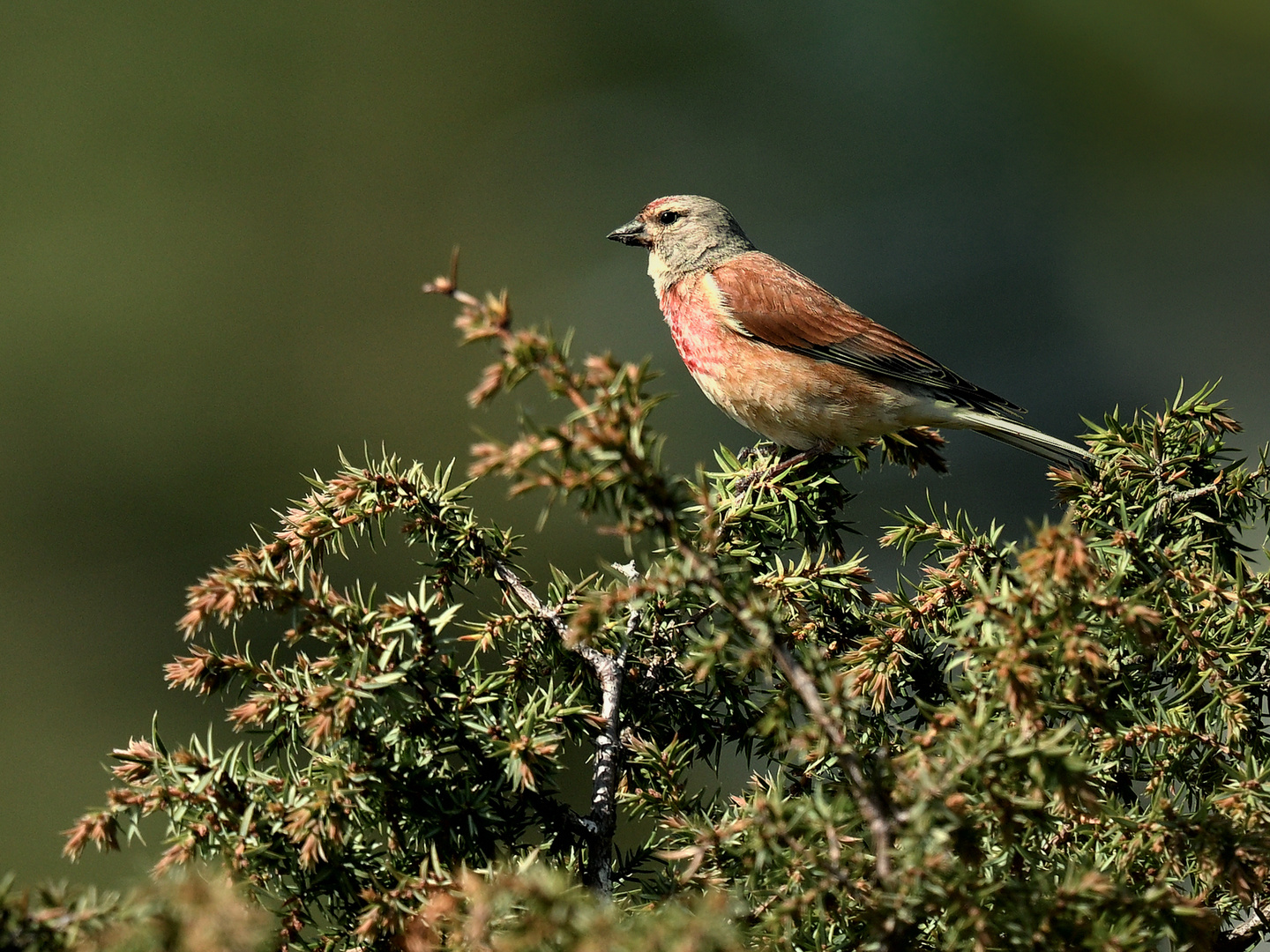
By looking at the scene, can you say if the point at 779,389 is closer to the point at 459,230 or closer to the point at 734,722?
the point at 734,722

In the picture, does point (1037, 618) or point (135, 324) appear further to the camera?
point (135, 324)

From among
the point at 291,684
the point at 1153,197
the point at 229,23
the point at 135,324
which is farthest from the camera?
the point at 1153,197

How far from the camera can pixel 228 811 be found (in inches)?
41.9

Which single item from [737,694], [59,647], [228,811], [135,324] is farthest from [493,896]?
[135,324]

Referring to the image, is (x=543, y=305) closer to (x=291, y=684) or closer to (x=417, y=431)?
(x=417, y=431)

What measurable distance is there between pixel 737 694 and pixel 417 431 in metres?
5.80

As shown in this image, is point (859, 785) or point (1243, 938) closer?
point (859, 785)

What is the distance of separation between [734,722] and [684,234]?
2646 mm

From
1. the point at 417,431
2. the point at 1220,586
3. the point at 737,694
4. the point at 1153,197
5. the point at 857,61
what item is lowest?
the point at 1220,586

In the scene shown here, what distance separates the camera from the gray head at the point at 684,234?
3840 millimetres

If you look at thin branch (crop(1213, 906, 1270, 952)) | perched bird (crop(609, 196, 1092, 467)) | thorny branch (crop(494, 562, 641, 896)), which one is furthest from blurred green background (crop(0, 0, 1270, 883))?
thin branch (crop(1213, 906, 1270, 952))

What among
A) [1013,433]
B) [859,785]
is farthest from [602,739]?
[1013,433]

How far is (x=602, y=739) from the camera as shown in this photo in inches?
51.3

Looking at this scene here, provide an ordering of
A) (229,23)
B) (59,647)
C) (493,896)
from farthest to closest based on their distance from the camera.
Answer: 1. (229,23)
2. (59,647)
3. (493,896)
